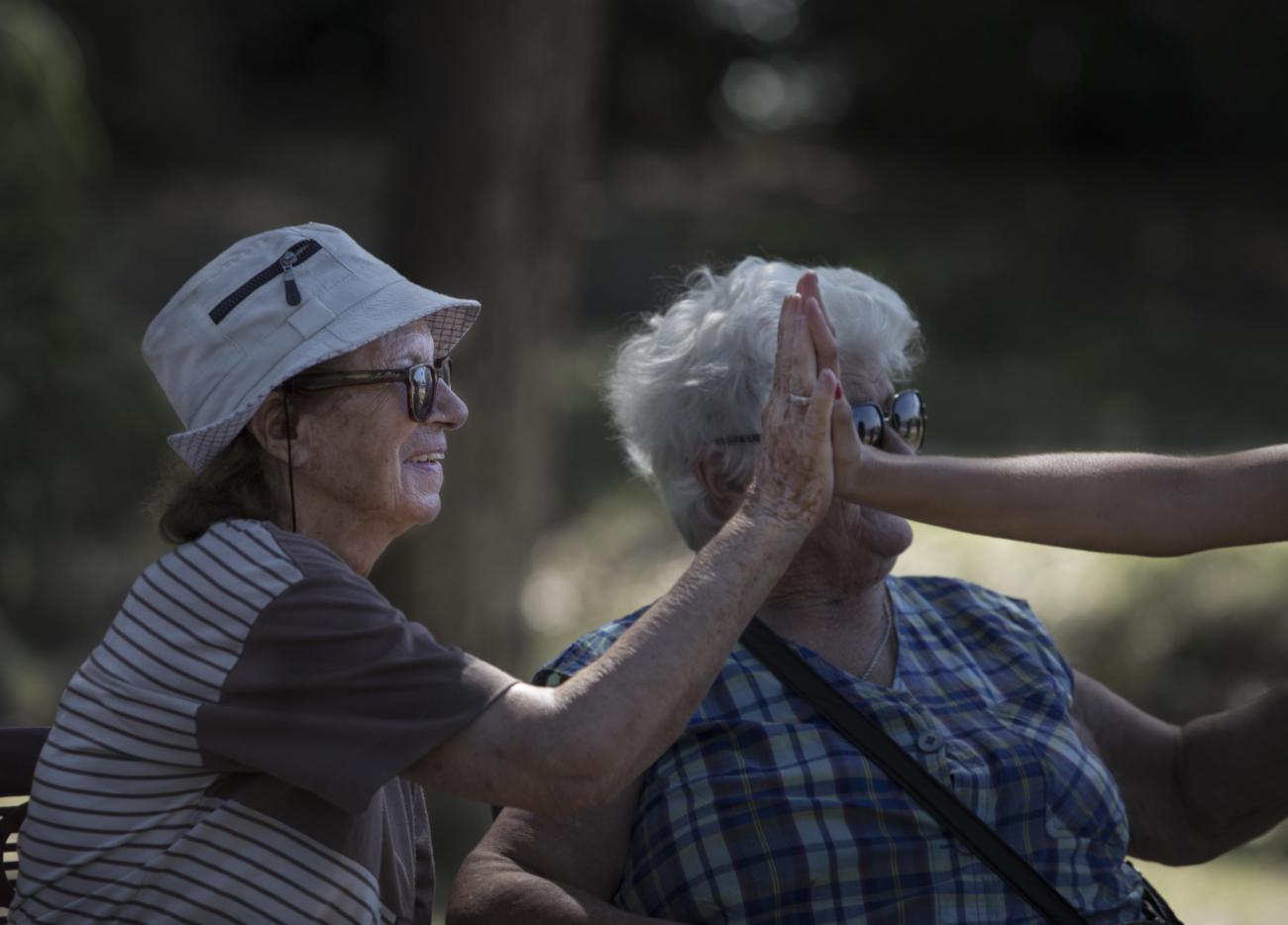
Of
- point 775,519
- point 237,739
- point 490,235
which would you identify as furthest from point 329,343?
point 490,235

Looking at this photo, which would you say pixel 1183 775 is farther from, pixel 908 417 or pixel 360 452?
pixel 360 452

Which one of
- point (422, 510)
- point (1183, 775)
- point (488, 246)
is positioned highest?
point (488, 246)

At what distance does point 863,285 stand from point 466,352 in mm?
3309

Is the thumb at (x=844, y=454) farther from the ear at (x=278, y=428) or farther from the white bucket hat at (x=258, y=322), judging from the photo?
the ear at (x=278, y=428)

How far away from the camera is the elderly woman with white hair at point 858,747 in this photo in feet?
8.22

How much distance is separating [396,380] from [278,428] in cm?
19

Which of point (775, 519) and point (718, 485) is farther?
point (718, 485)

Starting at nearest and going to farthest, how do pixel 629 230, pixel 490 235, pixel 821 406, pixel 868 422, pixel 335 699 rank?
pixel 335 699, pixel 821 406, pixel 868 422, pixel 490 235, pixel 629 230

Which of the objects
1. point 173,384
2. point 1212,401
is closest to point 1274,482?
point 173,384

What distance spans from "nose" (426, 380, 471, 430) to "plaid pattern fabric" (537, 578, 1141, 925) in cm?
48

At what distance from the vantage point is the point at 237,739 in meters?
1.97

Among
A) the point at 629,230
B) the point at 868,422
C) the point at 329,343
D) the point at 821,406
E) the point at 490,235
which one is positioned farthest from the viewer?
the point at 629,230

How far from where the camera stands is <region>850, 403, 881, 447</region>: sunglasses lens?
2.66m

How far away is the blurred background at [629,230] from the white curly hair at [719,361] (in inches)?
19.8
